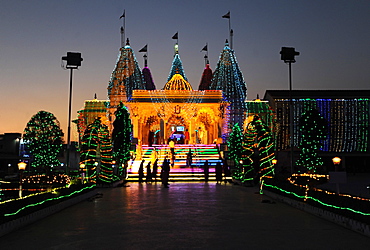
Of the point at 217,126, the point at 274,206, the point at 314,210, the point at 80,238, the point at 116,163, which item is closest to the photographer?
the point at 80,238

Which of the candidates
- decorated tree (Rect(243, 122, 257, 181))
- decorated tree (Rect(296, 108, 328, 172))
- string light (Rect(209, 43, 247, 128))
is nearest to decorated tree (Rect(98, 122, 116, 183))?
decorated tree (Rect(243, 122, 257, 181))

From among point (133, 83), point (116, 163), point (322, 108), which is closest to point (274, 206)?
point (116, 163)

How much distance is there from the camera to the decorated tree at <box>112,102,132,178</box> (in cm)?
2666

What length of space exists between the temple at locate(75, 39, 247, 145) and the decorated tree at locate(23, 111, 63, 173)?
37.0ft

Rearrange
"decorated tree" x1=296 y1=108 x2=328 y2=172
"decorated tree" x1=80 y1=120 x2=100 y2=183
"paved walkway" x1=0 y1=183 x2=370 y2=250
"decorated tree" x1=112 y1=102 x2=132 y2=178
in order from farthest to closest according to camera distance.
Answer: "decorated tree" x1=296 y1=108 x2=328 y2=172
"decorated tree" x1=112 y1=102 x2=132 y2=178
"decorated tree" x1=80 y1=120 x2=100 y2=183
"paved walkway" x1=0 y1=183 x2=370 y2=250

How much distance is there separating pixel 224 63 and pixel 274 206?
34.5m

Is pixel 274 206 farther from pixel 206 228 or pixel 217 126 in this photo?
pixel 217 126

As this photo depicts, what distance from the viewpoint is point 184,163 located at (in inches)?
1304

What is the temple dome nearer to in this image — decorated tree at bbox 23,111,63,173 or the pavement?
decorated tree at bbox 23,111,63,173

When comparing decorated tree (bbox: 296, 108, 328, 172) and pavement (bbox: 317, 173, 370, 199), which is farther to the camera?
decorated tree (bbox: 296, 108, 328, 172)

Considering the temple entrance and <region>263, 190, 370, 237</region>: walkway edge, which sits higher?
the temple entrance

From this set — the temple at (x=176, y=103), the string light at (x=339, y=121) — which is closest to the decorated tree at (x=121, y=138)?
the temple at (x=176, y=103)

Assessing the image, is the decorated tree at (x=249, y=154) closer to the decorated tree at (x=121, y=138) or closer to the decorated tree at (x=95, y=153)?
the decorated tree at (x=95, y=153)

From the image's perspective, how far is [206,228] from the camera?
878 centimetres
